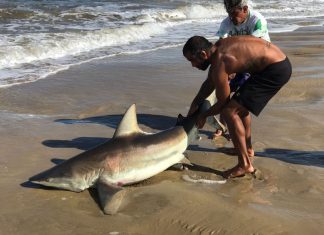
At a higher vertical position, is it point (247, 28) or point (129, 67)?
point (247, 28)

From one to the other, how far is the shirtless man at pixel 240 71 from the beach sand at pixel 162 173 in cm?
45

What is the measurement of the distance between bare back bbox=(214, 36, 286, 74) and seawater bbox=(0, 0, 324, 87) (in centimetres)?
460

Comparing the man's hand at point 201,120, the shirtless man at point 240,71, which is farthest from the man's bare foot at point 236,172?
the man's hand at point 201,120

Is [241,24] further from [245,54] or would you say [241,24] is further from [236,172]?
[236,172]

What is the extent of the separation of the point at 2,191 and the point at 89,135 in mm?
1576

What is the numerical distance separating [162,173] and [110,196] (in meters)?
0.77

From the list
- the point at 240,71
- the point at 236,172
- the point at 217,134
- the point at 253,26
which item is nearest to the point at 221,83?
the point at 240,71

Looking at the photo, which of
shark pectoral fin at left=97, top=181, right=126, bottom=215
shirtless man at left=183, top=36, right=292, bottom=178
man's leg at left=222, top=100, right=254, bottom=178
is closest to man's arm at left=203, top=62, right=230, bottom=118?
shirtless man at left=183, top=36, right=292, bottom=178

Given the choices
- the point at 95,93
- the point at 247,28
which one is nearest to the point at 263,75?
the point at 247,28

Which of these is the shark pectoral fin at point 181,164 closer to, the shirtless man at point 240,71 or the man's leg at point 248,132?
the shirtless man at point 240,71

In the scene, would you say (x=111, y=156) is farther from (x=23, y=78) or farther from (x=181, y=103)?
(x=23, y=78)

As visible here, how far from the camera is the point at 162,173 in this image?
4480mm

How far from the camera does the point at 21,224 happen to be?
348 centimetres

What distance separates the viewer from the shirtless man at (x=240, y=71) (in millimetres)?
4164
